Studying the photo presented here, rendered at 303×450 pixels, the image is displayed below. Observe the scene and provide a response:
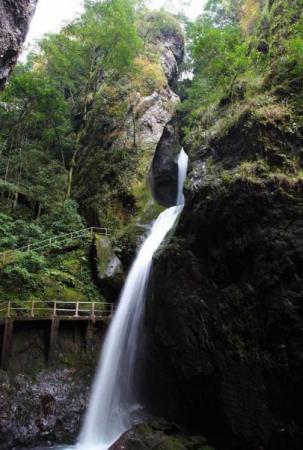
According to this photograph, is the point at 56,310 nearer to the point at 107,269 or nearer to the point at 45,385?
the point at 45,385

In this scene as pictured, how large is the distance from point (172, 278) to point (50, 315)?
490 centimetres

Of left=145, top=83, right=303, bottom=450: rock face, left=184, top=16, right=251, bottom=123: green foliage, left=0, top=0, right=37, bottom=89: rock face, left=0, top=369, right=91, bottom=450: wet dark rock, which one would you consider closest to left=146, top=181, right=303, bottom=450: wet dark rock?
left=145, top=83, right=303, bottom=450: rock face

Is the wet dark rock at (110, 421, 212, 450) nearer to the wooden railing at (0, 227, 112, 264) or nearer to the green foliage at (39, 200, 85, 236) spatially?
the wooden railing at (0, 227, 112, 264)

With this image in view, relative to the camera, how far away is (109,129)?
24.3 metres

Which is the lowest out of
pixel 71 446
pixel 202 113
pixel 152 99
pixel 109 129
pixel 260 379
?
pixel 71 446

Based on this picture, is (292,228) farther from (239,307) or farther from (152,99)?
(152,99)

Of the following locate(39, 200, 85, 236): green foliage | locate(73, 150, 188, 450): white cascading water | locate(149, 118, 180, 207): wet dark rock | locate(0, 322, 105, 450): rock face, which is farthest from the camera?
locate(149, 118, 180, 207): wet dark rock

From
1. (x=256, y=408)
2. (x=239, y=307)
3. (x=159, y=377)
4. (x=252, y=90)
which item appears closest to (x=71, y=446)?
(x=159, y=377)

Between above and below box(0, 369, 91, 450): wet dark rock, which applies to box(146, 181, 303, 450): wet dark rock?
above

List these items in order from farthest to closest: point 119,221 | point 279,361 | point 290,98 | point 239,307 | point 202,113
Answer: point 119,221 < point 202,113 < point 290,98 < point 239,307 < point 279,361

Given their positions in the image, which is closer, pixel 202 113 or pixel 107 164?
pixel 202 113

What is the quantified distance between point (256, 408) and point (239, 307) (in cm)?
214

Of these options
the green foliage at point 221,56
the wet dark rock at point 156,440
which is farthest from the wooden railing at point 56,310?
the green foliage at point 221,56

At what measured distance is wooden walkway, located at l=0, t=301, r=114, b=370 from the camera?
11898mm
